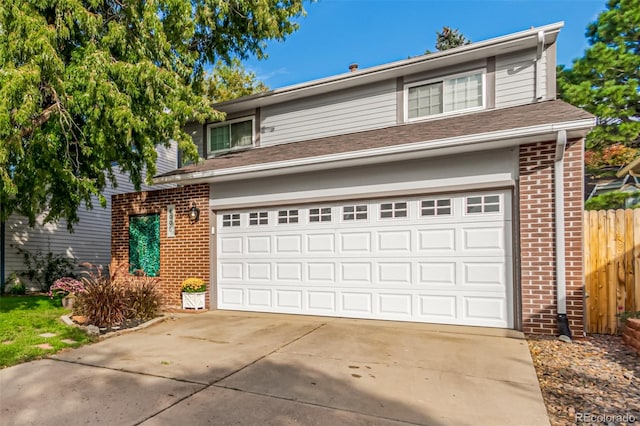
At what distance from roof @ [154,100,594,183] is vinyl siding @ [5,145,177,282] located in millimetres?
4526

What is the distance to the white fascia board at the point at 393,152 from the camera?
17.7 ft

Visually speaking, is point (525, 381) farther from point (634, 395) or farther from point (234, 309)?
point (234, 309)

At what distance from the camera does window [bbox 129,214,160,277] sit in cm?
917

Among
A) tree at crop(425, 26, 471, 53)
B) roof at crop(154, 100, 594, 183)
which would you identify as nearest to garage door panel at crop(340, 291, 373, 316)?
roof at crop(154, 100, 594, 183)

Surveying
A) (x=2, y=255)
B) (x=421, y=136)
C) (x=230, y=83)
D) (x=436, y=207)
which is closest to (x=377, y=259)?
(x=436, y=207)

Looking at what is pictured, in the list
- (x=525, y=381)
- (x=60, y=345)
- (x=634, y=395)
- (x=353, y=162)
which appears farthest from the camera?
(x=353, y=162)

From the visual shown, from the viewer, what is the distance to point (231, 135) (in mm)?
10258

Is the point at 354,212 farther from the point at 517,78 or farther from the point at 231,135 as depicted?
the point at 231,135

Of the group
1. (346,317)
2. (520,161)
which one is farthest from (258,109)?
(520,161)

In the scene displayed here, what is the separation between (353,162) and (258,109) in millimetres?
4345

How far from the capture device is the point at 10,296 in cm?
1057

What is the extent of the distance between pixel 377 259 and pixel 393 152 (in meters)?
1.98

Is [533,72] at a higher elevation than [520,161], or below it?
higher

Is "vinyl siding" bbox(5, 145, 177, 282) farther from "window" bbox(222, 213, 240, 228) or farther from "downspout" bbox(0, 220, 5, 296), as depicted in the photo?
"window" bbox(222, 213, 240, 228)
